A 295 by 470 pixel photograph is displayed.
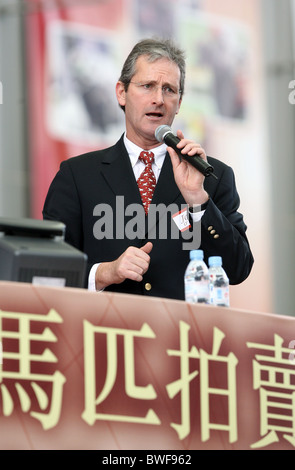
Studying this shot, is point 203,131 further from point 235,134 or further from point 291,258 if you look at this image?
point 291,258

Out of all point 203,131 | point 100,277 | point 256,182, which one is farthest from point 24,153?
point 100,277

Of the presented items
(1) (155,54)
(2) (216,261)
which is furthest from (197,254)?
(1) (155,54)

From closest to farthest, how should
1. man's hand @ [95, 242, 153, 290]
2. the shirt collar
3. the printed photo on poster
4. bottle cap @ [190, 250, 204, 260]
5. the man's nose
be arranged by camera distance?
man's hand @ [95, 242, 153, 290], bottle cap @ [190, 250, 204, 260], the man's nose, the shirt collar, the printed photo on poster

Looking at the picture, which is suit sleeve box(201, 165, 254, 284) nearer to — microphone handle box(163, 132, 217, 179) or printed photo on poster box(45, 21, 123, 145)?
microphone handle box(163, 132, 217, 179)

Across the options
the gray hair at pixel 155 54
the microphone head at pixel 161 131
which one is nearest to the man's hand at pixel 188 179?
the microphone head at pixel 161 131

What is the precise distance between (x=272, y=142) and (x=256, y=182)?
975 millimetres

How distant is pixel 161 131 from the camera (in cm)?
243

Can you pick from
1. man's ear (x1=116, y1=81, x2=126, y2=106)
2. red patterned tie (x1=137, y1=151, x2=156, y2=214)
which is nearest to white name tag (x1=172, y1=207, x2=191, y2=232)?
red patterned tie (x1=137, y1=151, x2=156, y2=214)

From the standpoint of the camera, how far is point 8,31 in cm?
608

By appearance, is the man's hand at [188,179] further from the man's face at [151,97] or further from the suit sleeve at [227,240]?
the man's face at [151,97]

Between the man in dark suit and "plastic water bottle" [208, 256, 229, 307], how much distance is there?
4.3 inches

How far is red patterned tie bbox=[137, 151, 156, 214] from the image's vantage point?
2589 mm

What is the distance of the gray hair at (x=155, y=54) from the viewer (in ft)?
8.66

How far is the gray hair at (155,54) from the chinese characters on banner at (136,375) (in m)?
0.93
